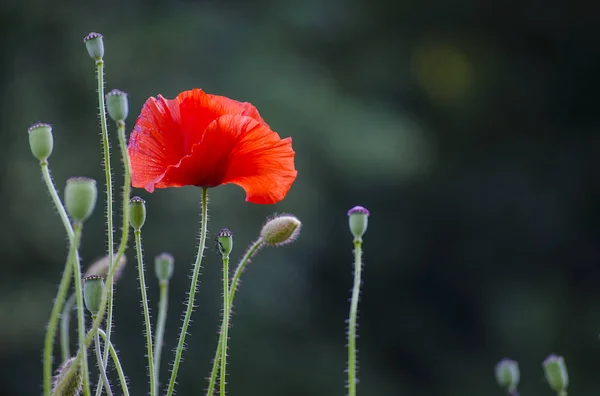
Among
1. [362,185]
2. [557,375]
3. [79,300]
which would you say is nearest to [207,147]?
[79,300]

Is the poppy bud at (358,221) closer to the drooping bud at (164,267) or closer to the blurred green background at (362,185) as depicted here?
the drooping bud at (164,267)

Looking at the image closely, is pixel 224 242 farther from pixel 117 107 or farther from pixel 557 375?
pixel 557 375

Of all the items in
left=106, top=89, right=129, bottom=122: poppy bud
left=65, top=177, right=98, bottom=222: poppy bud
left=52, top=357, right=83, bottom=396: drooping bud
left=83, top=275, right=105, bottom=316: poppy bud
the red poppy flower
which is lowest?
left=52, top=357, right=83, bottom=396: drooping bud

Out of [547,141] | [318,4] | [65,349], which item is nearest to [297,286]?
[318,4]

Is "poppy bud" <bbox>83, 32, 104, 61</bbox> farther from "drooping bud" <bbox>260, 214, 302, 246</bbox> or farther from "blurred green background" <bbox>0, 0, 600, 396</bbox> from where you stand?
"blurred green background" <bbox>0, 0, 600, 396</bbox>

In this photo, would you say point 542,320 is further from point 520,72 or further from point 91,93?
point 91,93

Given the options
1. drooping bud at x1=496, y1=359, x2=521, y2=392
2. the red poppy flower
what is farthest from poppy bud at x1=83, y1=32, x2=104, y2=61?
drooping bud at x1=496, y1=359, x2=521, y2=392

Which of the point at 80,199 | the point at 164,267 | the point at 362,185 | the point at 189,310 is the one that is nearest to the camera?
the point at 80,199
